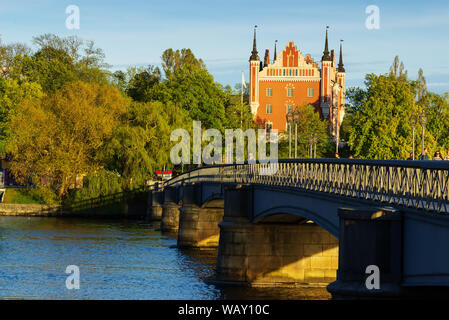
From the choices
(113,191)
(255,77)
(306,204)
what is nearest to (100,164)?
(113,191)

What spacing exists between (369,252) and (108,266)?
26.2 metres

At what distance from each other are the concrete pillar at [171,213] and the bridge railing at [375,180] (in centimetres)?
3394

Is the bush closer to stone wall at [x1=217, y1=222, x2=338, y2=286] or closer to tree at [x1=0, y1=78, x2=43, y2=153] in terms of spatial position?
tree at [x1=0, y1=78, x2=43, y2=153]

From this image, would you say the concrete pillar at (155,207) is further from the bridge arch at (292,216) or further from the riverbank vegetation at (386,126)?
the bridge arch at (292,216)

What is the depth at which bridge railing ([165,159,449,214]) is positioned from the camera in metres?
19.4

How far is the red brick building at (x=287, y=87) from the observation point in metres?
125

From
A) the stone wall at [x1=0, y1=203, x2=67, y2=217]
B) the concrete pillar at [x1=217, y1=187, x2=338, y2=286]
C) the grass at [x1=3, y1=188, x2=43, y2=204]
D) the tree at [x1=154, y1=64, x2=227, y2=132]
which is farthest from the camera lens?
the tree at [x1=154, y1=64, x2=227, y2=132]

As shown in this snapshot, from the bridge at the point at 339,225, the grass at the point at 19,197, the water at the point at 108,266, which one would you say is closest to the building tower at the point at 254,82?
the grass at the point at 19,197

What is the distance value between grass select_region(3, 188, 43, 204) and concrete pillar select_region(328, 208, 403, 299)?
225 ft

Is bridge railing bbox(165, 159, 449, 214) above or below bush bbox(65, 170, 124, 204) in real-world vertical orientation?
above

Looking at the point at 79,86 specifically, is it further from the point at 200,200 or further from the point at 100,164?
the point at 200,200

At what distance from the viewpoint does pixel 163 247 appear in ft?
186

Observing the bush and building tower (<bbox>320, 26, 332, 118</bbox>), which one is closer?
the bush

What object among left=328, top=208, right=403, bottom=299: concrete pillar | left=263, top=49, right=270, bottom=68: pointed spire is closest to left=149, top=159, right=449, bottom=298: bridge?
left=328, top=208, right=403, bottom=299: concrete pillar
